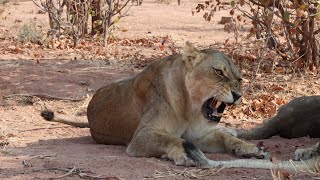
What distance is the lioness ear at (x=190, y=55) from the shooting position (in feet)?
17.9

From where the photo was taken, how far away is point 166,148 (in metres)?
5.16

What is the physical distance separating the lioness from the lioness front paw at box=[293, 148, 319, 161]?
284mm

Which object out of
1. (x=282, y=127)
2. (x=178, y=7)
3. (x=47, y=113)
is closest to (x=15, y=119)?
(x=47, y=113)

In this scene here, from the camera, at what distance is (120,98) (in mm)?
6086

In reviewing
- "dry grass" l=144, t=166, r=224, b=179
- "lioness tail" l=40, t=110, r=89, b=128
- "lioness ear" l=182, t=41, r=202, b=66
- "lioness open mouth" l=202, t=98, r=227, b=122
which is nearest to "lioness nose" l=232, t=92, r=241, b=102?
"lioness open mouth" l=202, t=98, r=227, b=122

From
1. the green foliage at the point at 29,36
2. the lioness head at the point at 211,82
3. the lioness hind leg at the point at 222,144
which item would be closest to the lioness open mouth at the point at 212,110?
the lioness head at the point at 211,82

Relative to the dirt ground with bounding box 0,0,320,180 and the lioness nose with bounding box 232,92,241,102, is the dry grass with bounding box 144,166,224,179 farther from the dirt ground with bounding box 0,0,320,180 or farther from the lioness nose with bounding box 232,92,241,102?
the lioness nose with bounding box 232,92,241,102

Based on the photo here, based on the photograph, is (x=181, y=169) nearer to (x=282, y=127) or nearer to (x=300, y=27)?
(x=282, y=127)

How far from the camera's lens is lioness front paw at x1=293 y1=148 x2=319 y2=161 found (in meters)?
5.34

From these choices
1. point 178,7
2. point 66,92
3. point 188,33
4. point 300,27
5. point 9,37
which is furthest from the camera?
point 178,7

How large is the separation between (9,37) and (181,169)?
9454 mm

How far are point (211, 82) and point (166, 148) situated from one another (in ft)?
1.99

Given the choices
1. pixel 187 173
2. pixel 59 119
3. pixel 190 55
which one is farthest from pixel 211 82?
pixel 59 119

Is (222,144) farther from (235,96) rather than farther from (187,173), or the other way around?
(187,173)
